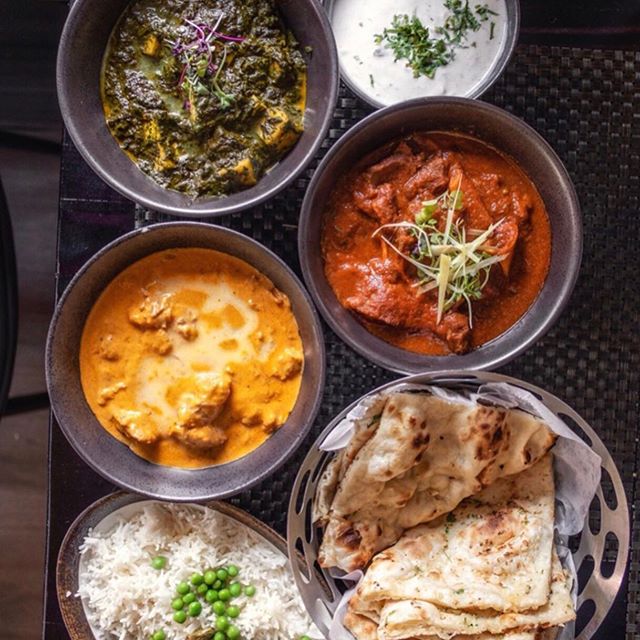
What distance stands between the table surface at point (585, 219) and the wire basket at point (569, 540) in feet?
0.51

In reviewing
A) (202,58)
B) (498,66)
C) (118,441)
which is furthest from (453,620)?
(202,58)

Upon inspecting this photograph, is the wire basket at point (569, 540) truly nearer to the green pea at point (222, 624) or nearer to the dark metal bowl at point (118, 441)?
the dark metal bowl at point (118, 441)

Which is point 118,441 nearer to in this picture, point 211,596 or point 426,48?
point 211,596

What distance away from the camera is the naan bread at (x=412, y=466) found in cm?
276

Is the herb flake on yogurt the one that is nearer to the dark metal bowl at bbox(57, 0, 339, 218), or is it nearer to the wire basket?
the dark metal bowl at bbox(57, 0, 339, 218)

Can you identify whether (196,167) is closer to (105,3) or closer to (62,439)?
(105,3)

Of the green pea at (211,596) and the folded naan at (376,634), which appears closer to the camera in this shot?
the folded naan at (376,634)

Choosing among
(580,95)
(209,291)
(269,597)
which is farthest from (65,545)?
(580,95)

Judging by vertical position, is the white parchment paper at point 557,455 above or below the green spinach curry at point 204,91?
below

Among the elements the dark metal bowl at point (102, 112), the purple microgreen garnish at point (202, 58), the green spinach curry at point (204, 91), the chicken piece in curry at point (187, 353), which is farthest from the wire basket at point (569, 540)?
the purple microgreen garnish at point (202, 58)

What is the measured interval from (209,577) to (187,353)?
79cm

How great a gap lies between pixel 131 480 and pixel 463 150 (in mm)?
1547

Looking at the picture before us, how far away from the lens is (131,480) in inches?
115

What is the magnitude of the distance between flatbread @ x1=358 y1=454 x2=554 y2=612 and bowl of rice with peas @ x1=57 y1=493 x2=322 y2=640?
16.0 inches
